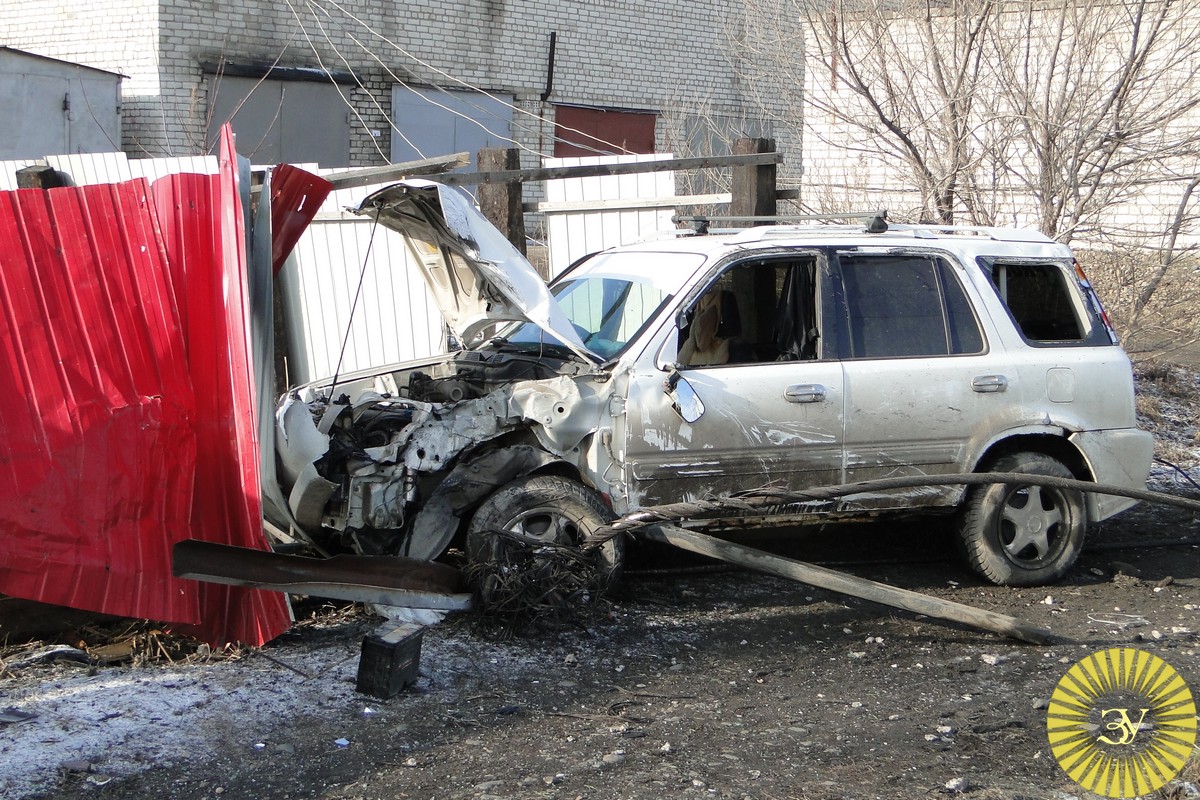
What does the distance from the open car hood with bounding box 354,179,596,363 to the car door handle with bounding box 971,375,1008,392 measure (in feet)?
6.53

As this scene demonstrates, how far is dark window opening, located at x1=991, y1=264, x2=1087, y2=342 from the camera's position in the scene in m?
5.91

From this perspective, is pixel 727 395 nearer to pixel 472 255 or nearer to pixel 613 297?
pixel 613 297

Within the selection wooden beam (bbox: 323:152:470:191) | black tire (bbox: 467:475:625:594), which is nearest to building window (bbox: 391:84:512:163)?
wooden beam (bbox: 323:152:470:191)

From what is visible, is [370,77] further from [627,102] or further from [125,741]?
[125,741]

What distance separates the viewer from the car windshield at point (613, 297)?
18.0 ft

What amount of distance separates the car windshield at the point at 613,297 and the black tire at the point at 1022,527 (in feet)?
6.40

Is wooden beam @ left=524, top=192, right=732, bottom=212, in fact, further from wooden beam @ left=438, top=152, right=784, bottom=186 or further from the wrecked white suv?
the wrecked white suv

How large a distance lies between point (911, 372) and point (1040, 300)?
1.02 metres

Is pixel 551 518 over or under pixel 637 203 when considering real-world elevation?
under

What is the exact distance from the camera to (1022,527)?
5805 millimetres

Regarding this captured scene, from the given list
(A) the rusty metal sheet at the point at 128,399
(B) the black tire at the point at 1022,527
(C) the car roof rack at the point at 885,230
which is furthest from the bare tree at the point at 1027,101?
(A) the rusty metal sheet at the point at 128,399

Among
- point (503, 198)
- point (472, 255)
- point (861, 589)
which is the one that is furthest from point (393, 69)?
point (861, 589)

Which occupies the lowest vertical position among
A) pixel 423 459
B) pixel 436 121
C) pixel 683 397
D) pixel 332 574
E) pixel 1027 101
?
pixel 332 574

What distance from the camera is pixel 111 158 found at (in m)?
9.34
